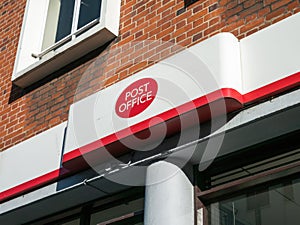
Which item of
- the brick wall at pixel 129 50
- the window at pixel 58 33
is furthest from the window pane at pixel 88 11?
the brick wall at pixel 129 50

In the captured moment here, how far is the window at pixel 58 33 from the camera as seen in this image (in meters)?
6.00

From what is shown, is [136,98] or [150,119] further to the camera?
[136,98]

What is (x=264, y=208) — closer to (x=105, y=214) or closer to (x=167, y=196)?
(x=167, y=196)

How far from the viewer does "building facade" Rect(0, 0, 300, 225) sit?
13.9ft

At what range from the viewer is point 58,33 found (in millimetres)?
7051

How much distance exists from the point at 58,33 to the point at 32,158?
1.99 m

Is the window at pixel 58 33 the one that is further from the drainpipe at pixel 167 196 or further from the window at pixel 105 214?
the drainpipe at pixel 167 196

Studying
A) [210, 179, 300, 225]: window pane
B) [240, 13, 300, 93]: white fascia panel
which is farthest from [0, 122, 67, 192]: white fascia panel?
[240, 13, 300, 93]: white fascia panel

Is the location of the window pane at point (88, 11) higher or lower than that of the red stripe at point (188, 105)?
higher

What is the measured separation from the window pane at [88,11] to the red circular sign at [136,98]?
191 centimetres

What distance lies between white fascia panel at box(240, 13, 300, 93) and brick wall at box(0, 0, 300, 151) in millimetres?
301

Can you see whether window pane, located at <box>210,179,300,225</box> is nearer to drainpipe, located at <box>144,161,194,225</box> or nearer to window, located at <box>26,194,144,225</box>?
drainpipe, located at <box>144,161,194,225</box>

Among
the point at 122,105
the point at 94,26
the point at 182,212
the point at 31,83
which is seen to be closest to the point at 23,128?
the point at 31,83

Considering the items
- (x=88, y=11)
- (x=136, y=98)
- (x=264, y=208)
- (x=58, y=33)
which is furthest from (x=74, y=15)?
(x=264, y=208)
